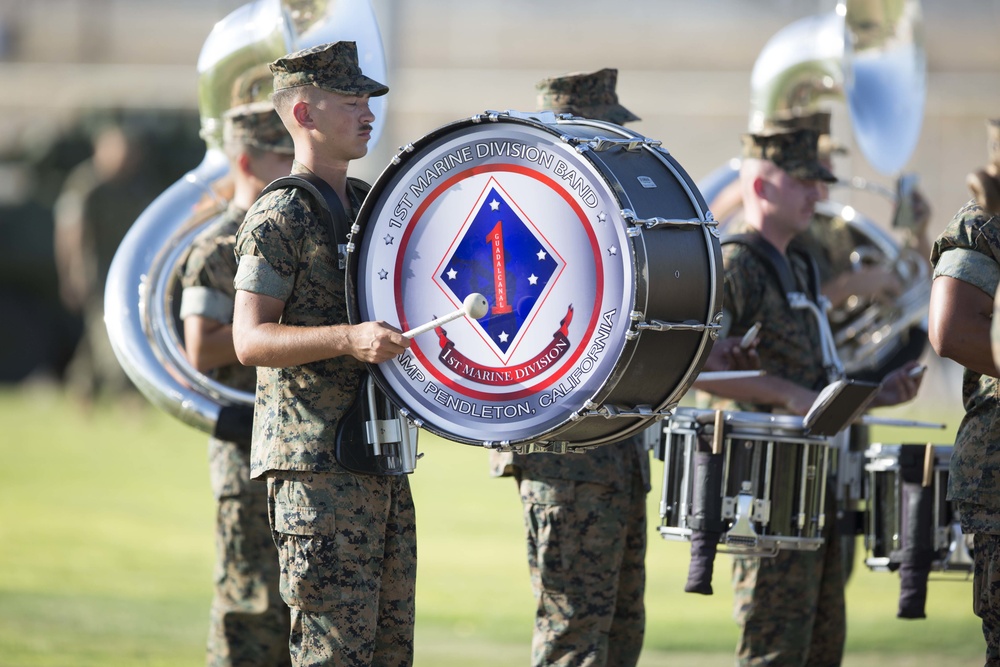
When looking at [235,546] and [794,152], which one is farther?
[794,152]

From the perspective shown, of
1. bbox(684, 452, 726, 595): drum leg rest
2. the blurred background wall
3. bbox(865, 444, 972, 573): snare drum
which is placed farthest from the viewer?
the blurred background wall

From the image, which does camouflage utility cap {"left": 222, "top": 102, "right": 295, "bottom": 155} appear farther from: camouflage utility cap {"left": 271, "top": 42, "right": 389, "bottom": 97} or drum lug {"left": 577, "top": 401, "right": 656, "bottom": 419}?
drum lug {"left": 577, "top": 401, "right": 656, "bottom": 419}

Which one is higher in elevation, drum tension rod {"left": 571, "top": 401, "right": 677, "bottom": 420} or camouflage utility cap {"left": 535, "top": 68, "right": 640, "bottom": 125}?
camouflage utility cap {"left": 535, "top": 68, "right": 640, "bottom": 125}

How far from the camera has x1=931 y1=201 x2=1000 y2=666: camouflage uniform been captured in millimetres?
4363

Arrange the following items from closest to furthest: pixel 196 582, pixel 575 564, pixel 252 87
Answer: pixel 575 564, pixel 252 87, pixel 196 582

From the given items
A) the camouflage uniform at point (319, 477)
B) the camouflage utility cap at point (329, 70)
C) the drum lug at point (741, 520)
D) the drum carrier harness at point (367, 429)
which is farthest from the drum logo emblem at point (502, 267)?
the drum lug at point (741, 520)

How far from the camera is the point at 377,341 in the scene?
13.3ft

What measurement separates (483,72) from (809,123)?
21214mm

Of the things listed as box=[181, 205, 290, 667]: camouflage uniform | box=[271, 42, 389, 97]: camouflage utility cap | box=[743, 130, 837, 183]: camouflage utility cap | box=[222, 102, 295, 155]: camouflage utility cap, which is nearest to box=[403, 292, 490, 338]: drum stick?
box=[271, 42, 389, 97]: camouflage utility cap

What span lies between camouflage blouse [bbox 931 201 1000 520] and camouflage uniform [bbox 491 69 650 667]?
1.17 metres

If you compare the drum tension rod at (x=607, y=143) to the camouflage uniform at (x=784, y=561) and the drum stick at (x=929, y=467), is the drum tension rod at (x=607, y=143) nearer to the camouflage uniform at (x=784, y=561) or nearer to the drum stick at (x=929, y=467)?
the camouflage uniform at (x=784, y=561)

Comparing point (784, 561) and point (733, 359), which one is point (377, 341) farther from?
point (784, 561)

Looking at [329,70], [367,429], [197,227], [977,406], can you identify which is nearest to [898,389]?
[977,406]

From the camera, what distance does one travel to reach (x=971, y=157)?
21703 mm
